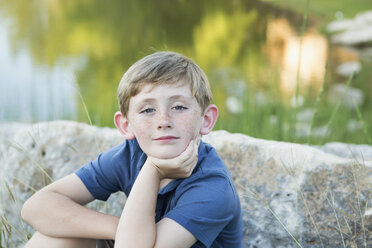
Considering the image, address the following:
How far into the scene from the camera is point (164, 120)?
1.46 metres

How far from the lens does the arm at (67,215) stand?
1.59 m

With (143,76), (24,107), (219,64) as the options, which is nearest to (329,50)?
(219,64)

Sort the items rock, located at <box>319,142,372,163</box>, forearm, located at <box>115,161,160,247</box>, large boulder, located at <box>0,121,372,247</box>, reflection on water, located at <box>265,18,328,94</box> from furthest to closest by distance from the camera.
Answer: reflection on water, located at <box>265,18,328,94</box>, rock, located at <box>319,142,372,163</box>, large boulder, located at <box>0,121,372,247</box>, forearm, located at <box>115,161,160,247</box>

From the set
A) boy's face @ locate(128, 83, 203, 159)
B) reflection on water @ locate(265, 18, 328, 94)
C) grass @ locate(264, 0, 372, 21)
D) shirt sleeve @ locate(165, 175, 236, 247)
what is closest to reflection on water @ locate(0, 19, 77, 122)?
boy's face @ locate(128, 83, 203, 159)

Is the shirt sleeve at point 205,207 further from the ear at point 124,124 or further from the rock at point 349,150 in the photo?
the rock at point 349,150

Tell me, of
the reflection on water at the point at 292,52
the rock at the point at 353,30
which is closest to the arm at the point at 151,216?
the reflection on water at the point at 292,52

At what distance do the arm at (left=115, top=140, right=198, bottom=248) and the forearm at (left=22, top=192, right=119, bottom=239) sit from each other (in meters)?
0.18

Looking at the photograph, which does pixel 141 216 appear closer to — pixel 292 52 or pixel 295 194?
pixel 295 194

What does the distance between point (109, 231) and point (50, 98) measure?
284cm

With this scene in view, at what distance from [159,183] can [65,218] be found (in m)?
0.39

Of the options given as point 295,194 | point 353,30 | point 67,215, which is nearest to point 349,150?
point 295,194

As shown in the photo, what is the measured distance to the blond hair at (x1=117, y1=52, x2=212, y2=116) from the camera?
152 cm

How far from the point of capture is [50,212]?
166 centimetres

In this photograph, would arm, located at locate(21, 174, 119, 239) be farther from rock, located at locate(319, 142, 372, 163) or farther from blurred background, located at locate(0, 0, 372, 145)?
blurred background, located at locate(0, 0, 372, 145)
